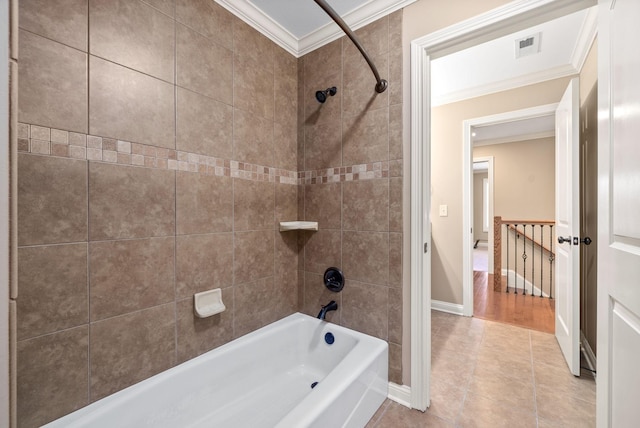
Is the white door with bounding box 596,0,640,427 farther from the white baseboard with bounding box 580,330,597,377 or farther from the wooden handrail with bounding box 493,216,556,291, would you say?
the wooden handrail with bounding box 493,216,556,291

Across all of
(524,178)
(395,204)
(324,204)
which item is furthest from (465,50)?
(524,178)

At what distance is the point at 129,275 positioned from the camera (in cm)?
120

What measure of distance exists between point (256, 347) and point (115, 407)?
27.4 inches

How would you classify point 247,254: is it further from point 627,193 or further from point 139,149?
point 627,193

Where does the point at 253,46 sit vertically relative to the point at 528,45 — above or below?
below

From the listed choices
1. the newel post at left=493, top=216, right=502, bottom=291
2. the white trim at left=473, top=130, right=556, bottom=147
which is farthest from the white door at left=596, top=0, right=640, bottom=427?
the white trim at left=473, top=130, right=556, bottom=147

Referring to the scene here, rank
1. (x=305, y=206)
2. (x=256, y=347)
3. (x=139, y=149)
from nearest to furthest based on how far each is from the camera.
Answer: (x=139, y=149) < (x=256, y=347) < (x=305, y=206)

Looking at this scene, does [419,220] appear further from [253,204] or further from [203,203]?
[203,203]

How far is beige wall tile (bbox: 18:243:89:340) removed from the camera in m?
0.94

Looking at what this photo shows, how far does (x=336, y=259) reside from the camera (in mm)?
1830

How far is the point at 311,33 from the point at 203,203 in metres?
1.45

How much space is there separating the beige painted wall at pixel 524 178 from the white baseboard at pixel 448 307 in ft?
9.99

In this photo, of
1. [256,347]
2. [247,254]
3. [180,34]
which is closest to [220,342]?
[256,347]

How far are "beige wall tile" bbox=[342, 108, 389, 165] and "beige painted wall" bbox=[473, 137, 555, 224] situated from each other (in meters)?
4.38
